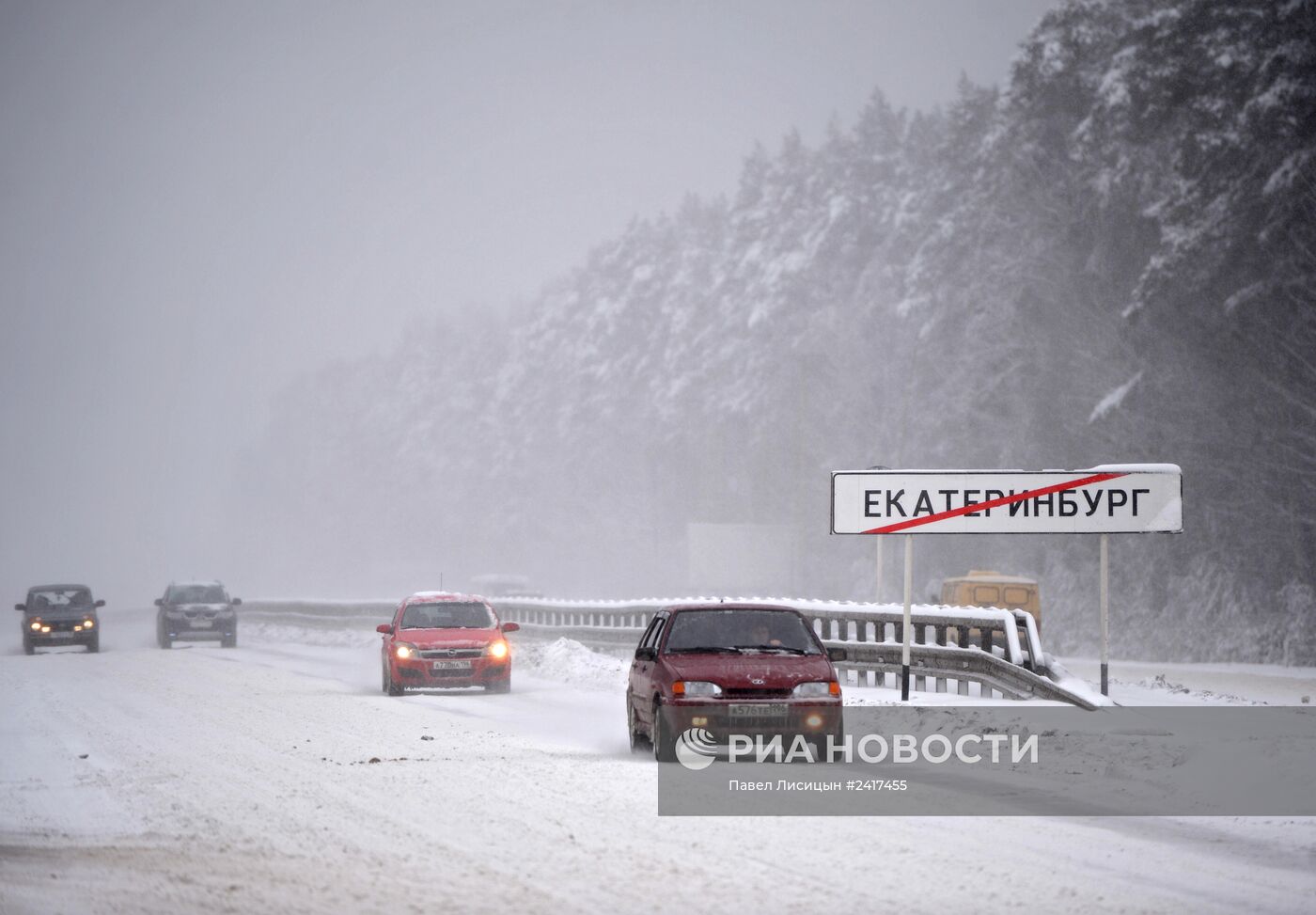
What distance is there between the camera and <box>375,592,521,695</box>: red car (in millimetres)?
22453

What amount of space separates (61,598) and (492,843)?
1366 inches

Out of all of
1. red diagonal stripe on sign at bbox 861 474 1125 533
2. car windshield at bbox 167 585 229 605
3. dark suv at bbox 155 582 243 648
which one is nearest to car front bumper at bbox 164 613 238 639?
dark suv at bbox 155 582 243 648

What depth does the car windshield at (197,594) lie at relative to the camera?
40844 mm

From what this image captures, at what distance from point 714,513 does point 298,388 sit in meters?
86.6

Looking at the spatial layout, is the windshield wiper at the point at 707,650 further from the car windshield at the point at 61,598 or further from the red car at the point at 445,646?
the car windshield at the point at 61,598

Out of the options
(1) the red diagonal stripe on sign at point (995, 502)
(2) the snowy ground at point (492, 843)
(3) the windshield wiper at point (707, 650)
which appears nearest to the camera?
(2) the snowy ground at point (492, 843)

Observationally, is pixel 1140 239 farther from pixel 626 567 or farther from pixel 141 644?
pixel 626 567

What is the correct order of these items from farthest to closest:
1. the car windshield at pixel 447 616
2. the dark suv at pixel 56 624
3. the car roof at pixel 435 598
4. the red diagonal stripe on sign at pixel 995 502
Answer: the dark suv at pixel 56 624 → the car roof at pixel 435 598 → the car windshield at pixel 447 616 → the red diagonal stripe on sign at pixel 995 502

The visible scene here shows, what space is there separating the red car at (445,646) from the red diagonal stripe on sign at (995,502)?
25.1 ft

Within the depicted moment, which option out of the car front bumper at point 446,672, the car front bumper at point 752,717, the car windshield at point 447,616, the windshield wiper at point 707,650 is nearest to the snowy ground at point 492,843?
the car front bumper at point 752,717

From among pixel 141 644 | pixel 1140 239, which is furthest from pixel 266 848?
pixel 141 644

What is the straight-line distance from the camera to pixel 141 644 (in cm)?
4762

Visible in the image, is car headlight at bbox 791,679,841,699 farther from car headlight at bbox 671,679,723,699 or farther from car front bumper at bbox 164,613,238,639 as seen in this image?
car front bumper at bbox 164,613,238,639

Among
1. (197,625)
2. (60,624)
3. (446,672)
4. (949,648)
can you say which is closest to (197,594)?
(197,625)
